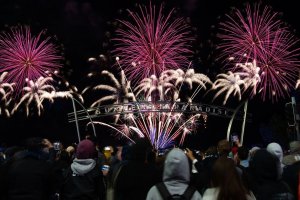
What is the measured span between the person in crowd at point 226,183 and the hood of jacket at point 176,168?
0.34 meters

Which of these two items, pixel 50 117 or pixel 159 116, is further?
pixel 50 117

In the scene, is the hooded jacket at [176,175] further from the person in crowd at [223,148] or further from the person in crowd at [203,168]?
the person in crowd at [223,148]

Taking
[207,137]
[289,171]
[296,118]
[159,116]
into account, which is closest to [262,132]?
[207,137]

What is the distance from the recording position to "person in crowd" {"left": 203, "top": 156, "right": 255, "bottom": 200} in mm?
Result: 5910

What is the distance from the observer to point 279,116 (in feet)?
223

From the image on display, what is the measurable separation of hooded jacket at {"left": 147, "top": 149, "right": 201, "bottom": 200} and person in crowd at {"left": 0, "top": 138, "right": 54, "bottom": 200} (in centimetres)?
270

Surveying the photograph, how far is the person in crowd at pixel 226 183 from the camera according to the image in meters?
5.91

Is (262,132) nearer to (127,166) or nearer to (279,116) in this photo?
(279,116)

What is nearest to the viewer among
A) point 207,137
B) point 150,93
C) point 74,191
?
point 74,191

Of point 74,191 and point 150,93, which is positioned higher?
point 150,93

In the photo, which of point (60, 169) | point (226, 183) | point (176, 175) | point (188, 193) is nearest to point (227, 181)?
point (226, 183)

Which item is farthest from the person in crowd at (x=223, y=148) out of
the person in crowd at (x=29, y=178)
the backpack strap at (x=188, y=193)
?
the backpack strap at (x=188, y=193)

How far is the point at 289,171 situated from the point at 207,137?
200ft

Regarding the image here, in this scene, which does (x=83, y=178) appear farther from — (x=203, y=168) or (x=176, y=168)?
(x=176, y=168)
